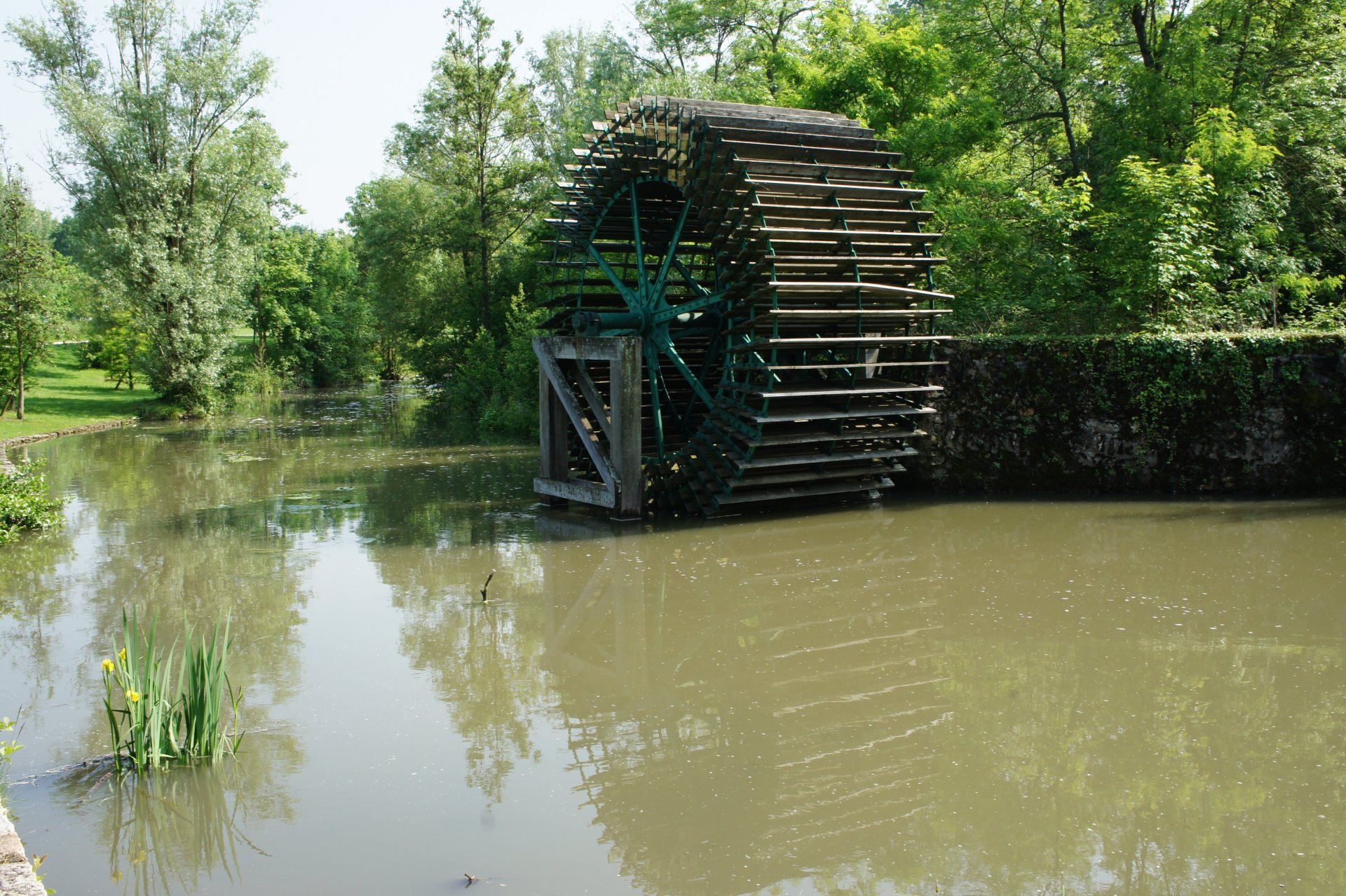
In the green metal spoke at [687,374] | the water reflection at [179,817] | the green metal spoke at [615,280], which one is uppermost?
the green metal spoke at [615,280]

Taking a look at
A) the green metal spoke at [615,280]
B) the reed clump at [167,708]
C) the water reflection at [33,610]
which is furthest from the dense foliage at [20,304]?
the reed clump at [167,708]

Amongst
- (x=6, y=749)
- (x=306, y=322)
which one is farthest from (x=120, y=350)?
(x=6, y=749)

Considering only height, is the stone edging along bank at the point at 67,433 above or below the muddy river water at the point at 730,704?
above

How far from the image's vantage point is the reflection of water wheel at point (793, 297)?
32.6 feet

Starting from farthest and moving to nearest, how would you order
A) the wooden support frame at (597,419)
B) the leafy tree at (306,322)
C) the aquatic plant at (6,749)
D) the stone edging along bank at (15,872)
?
the leafy tree at (306,322) < the wooden support frame at (597,419) < the aquatic plant at (6,749) < the stone edging along bank at (15,872)

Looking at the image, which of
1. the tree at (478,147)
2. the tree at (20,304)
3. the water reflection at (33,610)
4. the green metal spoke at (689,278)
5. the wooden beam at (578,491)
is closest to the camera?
the water reflection at (33,610)

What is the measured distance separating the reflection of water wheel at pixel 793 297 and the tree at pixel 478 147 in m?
15.3

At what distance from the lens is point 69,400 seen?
2603 centimetres

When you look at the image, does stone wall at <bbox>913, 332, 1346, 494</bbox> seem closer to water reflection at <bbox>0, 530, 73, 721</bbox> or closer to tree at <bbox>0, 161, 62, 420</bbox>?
water reflection at <bbox>0, 530, 73, 721</bbox>

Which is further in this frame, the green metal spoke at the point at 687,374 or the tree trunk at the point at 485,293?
the tree trunk at the point at 485,293

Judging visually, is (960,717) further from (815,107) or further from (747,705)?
(815,107)

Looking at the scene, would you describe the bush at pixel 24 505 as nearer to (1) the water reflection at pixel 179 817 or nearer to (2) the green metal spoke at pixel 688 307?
(2) the green metal spoke at pixel 688 307

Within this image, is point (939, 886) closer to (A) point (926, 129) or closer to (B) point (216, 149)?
(A) point (926, 129)

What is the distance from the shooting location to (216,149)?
2509 centimetres
